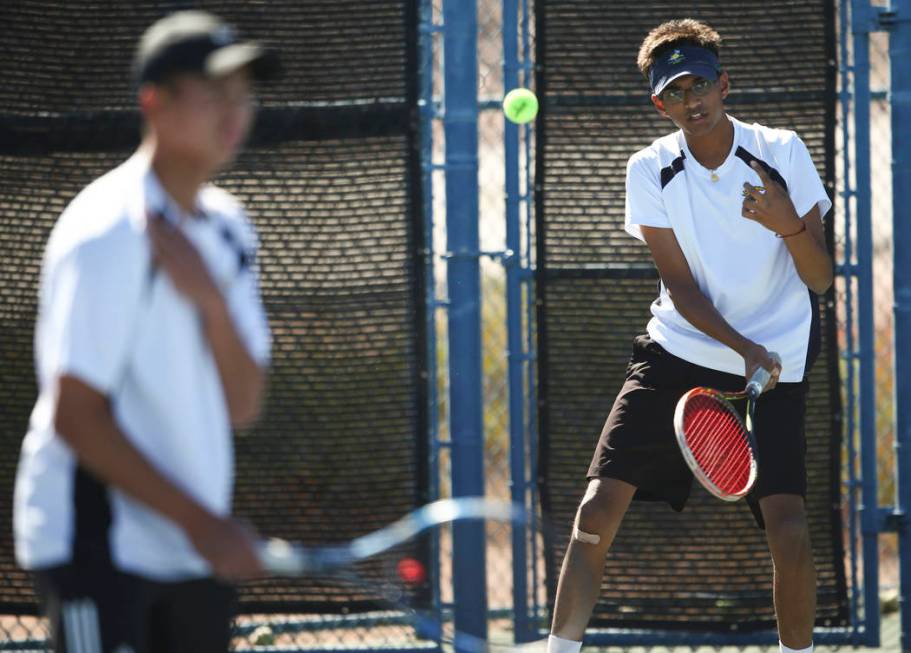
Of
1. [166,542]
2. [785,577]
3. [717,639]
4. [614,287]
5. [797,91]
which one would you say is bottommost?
[717,639]

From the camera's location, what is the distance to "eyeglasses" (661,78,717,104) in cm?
391

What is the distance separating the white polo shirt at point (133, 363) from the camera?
85.4 inches

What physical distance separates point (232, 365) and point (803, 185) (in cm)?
214

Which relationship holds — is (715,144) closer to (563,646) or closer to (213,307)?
(563,646)

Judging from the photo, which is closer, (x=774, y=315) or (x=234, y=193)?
(x=774, y=315)

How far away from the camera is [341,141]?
15.5 feet

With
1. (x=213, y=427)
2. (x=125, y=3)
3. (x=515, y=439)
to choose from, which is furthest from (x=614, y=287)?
(x=213, y=427)

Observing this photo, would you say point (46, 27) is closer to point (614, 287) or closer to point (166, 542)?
point (614, 287)

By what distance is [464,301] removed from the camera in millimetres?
4797

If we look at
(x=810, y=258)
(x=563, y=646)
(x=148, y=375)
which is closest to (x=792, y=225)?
(x=810, y=258)

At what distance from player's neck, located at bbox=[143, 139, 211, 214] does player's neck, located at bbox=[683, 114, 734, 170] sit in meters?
2.01

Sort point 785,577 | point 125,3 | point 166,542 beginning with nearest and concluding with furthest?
1. point 166,542
2. point 785,577
3. point 125,3

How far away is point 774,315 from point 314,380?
5.29 feet

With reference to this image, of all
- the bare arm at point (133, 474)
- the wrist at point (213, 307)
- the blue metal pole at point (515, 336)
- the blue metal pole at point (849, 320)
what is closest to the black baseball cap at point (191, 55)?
the wrist at point (213, 307)
